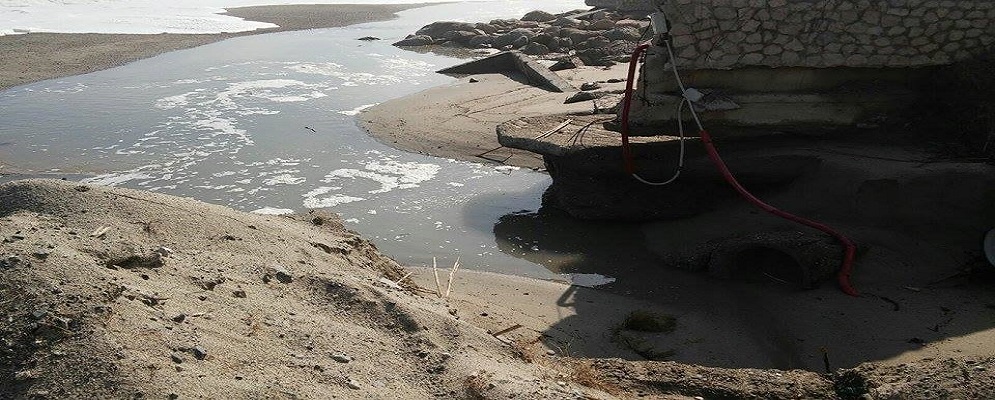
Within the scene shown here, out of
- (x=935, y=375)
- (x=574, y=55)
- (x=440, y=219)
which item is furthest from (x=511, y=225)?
(x=574, y=55)

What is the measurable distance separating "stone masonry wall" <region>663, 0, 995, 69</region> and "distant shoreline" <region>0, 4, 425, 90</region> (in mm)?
13260

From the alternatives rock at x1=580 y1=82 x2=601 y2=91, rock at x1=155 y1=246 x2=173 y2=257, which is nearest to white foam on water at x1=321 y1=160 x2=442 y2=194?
rock at x1=580 y1=82 x2=601 y2=91

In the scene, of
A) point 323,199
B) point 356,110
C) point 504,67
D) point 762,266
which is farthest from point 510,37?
point 762,266

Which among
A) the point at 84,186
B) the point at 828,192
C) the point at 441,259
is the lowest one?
the point at 441,259

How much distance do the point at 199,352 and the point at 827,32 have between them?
6.60 metres

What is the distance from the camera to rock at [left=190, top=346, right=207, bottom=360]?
3925 millimetres

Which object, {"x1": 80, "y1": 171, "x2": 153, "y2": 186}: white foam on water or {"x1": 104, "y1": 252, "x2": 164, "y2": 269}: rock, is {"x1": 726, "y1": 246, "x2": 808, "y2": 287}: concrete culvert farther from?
{"x1": 80, "y1": 171, "x2": 153, "y2": 186}: white foam on water

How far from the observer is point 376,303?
5012mm

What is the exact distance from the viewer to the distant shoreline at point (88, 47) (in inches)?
688

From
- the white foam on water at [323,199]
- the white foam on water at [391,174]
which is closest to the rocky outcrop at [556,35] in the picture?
the white foam on water at [391,174]

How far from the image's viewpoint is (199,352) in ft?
13.0

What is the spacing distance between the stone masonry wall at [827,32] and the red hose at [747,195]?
0.56m

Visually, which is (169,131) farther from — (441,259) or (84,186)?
(84,186)

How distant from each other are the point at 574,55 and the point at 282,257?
13.9 m
